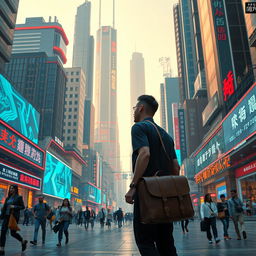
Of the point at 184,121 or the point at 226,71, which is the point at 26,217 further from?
the point at 184,121

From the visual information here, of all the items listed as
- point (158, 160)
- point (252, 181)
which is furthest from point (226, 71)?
point (158, 160)

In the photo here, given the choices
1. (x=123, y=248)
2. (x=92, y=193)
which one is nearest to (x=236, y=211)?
(x=123, y=248)

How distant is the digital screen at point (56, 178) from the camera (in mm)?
51144

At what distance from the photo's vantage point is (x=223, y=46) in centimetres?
4047

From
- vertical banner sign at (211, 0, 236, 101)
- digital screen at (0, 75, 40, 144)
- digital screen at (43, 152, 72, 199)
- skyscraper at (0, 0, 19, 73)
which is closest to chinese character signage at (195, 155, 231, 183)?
vertical banner sign at (211, 0, 236, 101)

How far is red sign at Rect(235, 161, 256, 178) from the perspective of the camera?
91.7 feet

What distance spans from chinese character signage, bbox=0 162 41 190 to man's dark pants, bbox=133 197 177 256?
3390 centimetres

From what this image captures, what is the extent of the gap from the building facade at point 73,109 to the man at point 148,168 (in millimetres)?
101951

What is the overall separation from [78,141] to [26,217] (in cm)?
7729

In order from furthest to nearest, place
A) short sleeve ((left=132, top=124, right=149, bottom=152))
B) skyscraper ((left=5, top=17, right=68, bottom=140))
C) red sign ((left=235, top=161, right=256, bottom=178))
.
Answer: skyscraper ((left=5, top=17, right=68, bottom=140))
red sign ((left=235, top=161, right=256, bottom=178))
short sleeve ((left=132, top=124, right=149, bottom=152))

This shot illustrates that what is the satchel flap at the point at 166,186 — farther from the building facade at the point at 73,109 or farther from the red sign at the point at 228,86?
the building facade at the point at 73,109

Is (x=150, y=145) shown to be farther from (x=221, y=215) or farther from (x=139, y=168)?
(x=221, y=215)

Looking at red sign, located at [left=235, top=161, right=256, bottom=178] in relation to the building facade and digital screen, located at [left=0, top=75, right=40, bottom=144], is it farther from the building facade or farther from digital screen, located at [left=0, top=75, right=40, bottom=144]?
the building facade

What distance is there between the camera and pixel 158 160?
9.60ft
